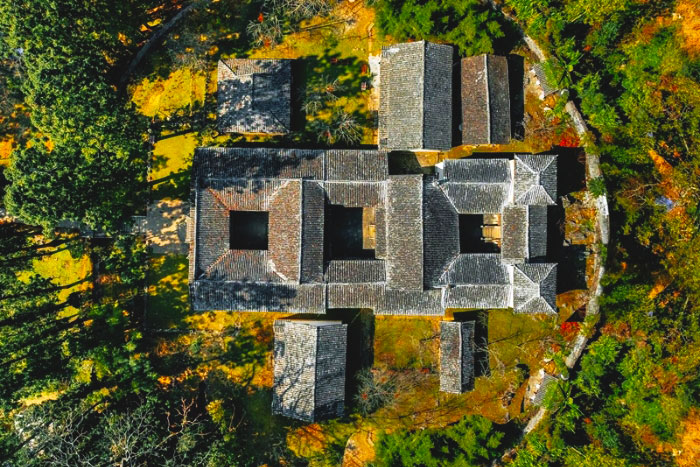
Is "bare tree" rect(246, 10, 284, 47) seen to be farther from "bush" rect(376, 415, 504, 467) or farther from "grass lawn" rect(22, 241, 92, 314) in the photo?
"bush" rect(376, 415, 504, 467)

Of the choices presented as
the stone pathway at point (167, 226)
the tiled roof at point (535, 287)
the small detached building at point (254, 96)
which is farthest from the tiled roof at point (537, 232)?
the stone pathway at point (167, 226)

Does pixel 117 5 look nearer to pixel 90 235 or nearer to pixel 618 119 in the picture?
pixel 90 235

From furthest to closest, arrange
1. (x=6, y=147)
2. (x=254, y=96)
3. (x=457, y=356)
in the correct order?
(x=6, y=147) → (x=254, y=96) → (x=457, y=356)

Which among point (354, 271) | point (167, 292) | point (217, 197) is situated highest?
point (217, 197)

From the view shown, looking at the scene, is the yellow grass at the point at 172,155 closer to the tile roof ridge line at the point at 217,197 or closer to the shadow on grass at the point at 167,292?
the tile roof ridge line at the point at 217,197

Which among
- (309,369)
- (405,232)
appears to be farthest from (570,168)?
(309,369)

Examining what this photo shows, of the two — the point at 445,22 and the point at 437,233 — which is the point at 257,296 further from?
the point at 445,22
